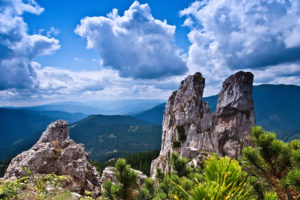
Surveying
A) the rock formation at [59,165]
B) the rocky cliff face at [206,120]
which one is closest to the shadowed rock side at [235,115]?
the rocky cliff face at [206,120]

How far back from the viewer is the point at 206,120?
4388 centimetres

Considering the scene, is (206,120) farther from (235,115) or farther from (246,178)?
(246,178)

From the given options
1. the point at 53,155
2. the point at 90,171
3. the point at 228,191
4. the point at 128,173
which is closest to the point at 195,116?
the point at 90,171

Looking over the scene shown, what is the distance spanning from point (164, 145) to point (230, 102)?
27093mm

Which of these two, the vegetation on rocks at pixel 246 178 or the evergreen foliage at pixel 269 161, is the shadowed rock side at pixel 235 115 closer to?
the vegetation on rocks at pixel 246 178

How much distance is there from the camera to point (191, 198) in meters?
1.78

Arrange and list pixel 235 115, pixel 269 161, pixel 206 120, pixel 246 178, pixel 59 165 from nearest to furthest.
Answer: pixel 269 161
pixel 246 178
pixel 59 165
pixel 206 120
pixel 235 115

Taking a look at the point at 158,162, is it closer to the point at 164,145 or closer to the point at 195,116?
the point at 164,145

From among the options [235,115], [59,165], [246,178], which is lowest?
[59,165]

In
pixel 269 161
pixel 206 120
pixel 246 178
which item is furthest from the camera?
pixel 206 120

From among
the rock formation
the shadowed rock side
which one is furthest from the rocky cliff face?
the rock formation

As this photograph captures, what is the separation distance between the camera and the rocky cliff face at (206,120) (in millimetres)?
40000

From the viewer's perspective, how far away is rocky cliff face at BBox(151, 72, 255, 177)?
40000 mm

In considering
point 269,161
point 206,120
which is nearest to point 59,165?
point 269,161
